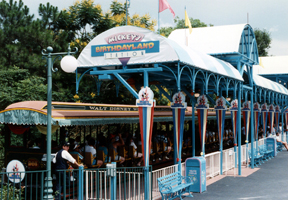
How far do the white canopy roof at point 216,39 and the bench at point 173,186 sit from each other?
7.65m

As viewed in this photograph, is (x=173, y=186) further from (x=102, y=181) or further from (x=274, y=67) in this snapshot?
(x=274, y=67)

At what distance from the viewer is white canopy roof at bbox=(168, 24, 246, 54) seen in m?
19.1

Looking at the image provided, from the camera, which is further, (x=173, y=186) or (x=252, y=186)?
(x=252, y=186)

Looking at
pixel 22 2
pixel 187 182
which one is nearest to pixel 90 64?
pixel 187 182

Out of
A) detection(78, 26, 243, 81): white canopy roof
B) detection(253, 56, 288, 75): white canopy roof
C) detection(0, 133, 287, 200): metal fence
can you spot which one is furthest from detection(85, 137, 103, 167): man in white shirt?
detection(253, 56, 288, 75): white canopy roof

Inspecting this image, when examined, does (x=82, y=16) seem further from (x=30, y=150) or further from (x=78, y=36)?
(x=30, y=150)

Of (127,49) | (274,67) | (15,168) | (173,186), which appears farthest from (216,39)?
(274,67)

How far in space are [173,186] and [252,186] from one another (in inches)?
166

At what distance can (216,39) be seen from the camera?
65.6 feet

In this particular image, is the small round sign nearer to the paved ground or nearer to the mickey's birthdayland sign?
the mickey's birthdayland sign

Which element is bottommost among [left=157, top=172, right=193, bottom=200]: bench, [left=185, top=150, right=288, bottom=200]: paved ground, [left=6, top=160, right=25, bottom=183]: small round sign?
[left=185, top=150, right=288, bottom=200]: paved ground

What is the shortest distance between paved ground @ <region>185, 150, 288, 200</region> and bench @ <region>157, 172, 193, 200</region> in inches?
17.7

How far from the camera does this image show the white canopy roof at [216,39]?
19.1 meters

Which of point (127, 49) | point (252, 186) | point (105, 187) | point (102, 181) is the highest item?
point (127, 49)
